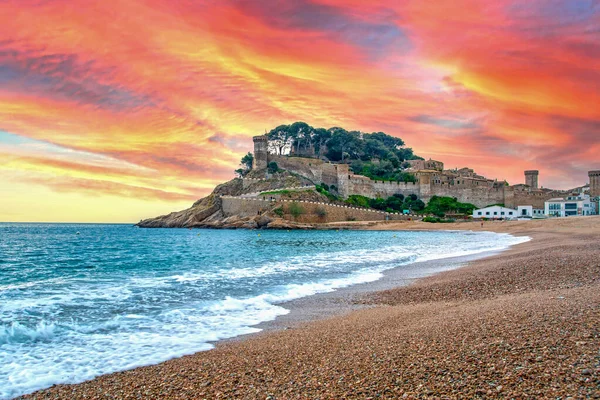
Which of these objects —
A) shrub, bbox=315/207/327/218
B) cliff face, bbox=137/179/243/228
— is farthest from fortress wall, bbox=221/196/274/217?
shrub, bbox=315/207/327/218

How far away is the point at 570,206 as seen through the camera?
77.4 m

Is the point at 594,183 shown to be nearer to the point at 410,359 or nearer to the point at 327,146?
the point at 327,146

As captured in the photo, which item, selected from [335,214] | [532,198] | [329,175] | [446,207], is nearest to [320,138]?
[329,175]

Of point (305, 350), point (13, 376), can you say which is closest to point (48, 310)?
point (13, 376)

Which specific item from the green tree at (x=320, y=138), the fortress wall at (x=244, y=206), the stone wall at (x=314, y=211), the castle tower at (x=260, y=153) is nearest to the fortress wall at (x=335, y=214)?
the stone wall at (x=314, y=211)

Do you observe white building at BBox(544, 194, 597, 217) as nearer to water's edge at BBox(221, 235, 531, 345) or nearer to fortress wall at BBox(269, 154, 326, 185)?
fortress wall at BBox(269, 154, 326, 185)

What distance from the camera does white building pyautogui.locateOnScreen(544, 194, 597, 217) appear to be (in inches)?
2977

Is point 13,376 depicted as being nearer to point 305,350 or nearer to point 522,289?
point 305,350

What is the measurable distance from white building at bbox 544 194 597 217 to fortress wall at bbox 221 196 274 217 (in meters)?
52.9

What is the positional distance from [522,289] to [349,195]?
7932cm

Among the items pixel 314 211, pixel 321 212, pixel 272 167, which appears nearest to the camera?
pixel 314 211

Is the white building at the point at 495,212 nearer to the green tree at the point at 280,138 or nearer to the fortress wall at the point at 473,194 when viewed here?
the fortress wall at the point at 473,194

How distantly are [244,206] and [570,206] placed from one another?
6026 cm

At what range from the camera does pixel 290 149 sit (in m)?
108
